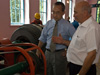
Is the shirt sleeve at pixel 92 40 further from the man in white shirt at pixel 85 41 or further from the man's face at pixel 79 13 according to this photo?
the man's face at pixel 79 13

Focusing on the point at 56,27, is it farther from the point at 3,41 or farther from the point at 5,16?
the point at 5,16

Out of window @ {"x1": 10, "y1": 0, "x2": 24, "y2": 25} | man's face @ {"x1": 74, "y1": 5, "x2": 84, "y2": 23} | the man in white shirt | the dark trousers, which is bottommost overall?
the dark trousers

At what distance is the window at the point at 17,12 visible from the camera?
21.5 ft

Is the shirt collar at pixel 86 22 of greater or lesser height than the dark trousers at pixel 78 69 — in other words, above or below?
above

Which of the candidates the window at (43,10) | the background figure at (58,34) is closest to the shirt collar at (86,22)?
the background figure at (58,34)

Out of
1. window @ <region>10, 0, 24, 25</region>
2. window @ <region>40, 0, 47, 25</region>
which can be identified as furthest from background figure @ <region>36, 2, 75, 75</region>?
window @ <region>40, 0, 47, 25</region>

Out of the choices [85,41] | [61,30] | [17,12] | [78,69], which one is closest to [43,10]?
[17,12]

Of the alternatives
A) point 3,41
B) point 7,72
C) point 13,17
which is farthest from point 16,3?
point 7,72

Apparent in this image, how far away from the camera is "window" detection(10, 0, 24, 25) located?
6.55 meters

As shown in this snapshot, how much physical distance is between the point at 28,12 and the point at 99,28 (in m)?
5.97

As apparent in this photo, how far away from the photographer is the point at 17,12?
6816mm

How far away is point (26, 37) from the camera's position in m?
2.92

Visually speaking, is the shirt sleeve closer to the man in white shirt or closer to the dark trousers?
the man in white shirt

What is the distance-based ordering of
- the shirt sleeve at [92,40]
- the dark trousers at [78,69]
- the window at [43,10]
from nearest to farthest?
1. the shirt sleeve at [92,40]
2. the dark trousers at [78,69]
3. the window at [43,10]
